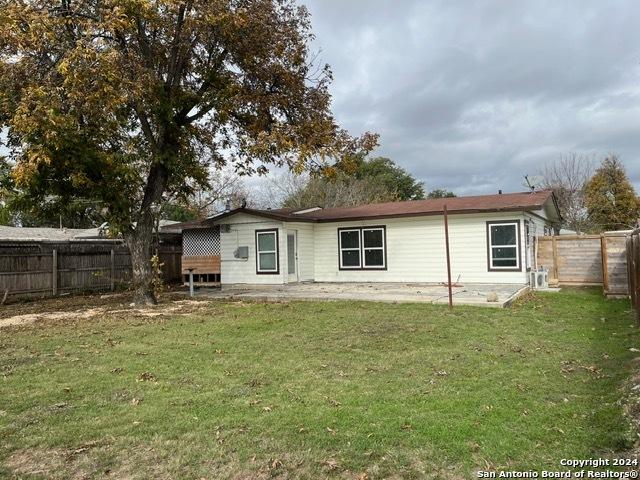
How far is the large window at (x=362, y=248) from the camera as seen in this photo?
17750 millimetres

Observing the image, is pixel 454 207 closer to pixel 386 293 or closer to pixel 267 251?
pixel 386 293

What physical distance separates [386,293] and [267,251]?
5.62 metres

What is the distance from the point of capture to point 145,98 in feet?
38.8

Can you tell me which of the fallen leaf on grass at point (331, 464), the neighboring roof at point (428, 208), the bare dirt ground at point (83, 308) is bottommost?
the fallen leaf on grass at point (331, 464)

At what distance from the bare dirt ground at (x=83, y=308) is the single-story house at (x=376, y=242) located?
7.66 feet

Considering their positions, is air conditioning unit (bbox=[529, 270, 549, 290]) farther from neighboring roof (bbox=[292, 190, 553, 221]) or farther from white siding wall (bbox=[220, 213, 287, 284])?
white siding wall (bbox=[220, 213, 287, 284])

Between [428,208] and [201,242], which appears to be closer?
[428,208]

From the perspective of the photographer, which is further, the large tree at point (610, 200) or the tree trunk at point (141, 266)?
the large tree at point (610, 200)

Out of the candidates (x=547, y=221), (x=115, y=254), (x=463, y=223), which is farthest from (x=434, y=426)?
(x=547, y=221)

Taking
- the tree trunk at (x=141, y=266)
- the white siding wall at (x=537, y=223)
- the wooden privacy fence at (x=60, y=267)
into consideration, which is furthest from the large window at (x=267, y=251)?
the white siding wall at (x=537, y=223)

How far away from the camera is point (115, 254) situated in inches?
722

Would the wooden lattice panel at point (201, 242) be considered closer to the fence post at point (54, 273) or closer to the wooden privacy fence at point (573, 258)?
the fence post at point (54, 273)

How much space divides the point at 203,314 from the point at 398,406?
7.52 m

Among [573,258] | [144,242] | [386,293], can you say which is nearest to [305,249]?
[386,293]
